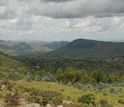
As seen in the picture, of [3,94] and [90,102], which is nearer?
[3,94]

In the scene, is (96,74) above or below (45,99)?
below

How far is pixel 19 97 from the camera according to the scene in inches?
1340

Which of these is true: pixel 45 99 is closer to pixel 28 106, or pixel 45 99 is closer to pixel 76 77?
pixel 28 106

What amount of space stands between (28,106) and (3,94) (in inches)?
193

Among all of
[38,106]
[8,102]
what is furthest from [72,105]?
[8,102]

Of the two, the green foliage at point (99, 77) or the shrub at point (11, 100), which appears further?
the green foliage at point (99, 77)

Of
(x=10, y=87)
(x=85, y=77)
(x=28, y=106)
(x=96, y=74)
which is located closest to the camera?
(x=28, y=106)

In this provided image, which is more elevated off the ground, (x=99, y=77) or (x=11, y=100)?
(x=11, y=100)

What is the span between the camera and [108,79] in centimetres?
15950

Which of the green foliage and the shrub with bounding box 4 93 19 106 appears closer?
the shrub with bounding box 4 93 19 106

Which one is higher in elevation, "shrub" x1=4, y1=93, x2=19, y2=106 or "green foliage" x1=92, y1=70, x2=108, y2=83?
"shrub" x1=4, y1=93, x2=19, y2=106

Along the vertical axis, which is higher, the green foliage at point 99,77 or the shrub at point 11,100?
the shrub at point 11,100

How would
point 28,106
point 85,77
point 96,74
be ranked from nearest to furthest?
1. point 28,106
2. point 85,77
3. point 96,74

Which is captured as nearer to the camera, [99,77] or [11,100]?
[11,100]
